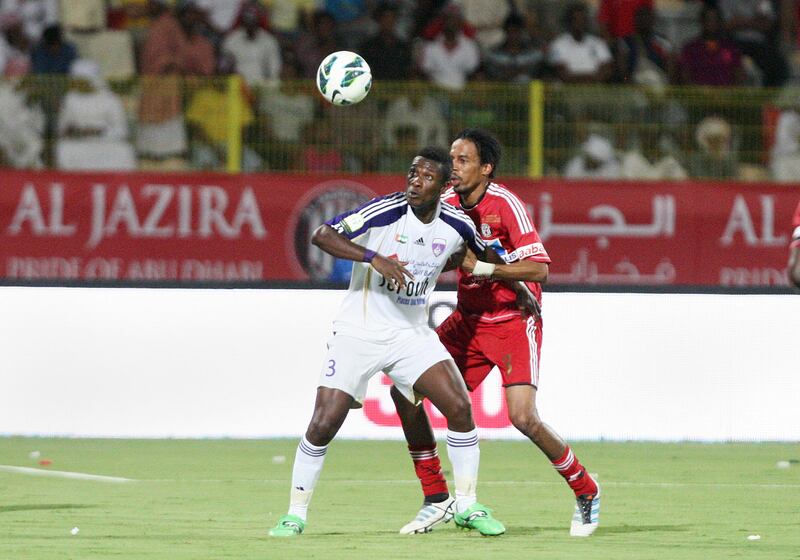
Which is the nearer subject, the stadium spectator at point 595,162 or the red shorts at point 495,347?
the red shorts at point 495,347

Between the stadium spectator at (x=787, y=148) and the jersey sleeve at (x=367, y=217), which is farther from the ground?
the jersey sleeve at (x=367, y=217)

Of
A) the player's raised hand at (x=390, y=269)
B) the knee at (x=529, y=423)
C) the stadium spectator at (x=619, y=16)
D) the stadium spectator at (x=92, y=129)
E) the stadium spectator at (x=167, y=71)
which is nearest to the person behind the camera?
the player's raised hand at (x=390, y=269)

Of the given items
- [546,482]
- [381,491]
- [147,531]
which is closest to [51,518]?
[147,531]

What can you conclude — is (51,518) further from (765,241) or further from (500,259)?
(765,241)

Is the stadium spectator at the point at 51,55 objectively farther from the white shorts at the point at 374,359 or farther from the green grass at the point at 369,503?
the white shorts at the point at 374,359

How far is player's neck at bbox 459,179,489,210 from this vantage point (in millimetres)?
8648

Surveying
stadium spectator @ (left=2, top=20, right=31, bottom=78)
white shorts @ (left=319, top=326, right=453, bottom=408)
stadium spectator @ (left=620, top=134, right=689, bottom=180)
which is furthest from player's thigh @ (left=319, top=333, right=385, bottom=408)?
stadium spectator @ (left=2, top=20, right=31, bottom=78)

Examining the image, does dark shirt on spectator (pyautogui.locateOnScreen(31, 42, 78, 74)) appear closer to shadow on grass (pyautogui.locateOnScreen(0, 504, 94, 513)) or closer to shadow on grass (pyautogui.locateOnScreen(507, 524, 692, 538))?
shadow on grass (pyautogui.locateOnScreen(0, 504, 94, 513))

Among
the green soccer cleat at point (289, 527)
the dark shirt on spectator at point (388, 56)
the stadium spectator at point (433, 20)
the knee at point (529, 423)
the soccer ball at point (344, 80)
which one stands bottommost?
the green soccer cleat at point (289, 527)

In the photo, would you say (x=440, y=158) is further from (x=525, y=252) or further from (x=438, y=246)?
(x=525, y=252)

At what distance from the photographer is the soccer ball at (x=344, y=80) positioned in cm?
934

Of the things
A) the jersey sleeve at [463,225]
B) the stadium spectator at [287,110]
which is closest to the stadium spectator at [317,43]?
the stadium spectator at [287,110]

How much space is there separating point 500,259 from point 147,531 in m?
2.40

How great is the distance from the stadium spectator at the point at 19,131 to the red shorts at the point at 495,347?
30.8 feet
